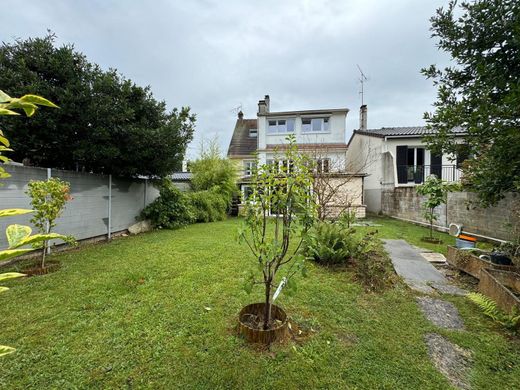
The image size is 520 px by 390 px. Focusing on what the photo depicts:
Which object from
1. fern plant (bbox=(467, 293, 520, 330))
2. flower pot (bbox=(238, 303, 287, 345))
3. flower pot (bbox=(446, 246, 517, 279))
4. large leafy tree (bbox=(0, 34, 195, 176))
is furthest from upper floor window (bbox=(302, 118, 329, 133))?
flower pot (bbox=(238, 303, 287, 345))

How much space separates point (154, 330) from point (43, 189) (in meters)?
3.63

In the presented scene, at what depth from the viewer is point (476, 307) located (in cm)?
356

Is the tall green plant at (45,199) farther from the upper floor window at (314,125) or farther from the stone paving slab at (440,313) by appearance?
the upper floor window at (314,125)

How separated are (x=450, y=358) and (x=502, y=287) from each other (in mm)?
1632

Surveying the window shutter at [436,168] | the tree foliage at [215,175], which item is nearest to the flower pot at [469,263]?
the window shutter at [436,168]

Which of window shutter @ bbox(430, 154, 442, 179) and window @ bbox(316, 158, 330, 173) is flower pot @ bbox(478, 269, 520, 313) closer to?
window @ bbox(316, 158, 330, 173)

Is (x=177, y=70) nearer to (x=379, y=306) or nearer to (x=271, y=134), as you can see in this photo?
(x=271, y=134)

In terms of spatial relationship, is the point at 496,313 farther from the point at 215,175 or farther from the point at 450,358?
the point at 215,175

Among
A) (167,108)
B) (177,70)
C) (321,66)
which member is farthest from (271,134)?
(167,108)

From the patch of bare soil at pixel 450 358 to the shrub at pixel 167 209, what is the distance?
8841 mm

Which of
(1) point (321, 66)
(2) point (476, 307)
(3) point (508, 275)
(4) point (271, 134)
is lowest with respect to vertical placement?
(2) point (476, 307)

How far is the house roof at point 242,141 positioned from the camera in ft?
65.1

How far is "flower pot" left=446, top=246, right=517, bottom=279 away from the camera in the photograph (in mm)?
4293

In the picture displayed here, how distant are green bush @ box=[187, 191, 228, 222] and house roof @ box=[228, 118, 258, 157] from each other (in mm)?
6894
